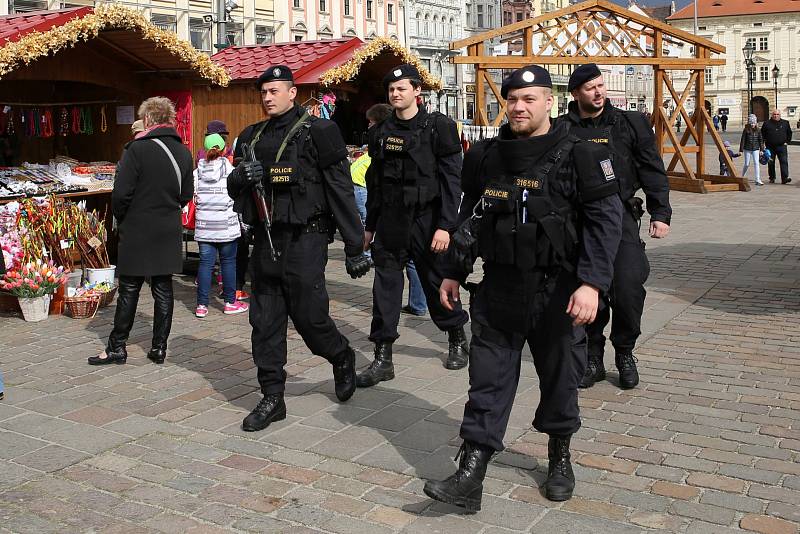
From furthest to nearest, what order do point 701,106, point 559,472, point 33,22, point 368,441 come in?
point 701,106 → point 33,22 → point 368,441 → point 559,472

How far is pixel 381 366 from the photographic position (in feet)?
21.3

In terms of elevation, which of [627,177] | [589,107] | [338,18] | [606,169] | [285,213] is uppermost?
[338,18]

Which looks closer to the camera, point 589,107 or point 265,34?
point 589,107

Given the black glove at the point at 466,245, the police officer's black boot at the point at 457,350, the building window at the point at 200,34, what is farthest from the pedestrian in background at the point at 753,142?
the building window at the point at 200,34

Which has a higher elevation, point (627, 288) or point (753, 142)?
point (753, 142)

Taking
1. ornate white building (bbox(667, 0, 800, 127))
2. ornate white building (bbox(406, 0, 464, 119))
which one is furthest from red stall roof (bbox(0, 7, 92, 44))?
ornate white building (bbox(667, 0, 800, 127))

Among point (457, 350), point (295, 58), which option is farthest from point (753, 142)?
point (457, 350)

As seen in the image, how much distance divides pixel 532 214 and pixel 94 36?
7.03m

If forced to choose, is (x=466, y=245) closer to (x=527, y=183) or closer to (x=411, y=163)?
(x=527, y=183)

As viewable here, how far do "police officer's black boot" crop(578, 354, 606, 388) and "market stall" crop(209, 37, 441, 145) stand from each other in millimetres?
6369

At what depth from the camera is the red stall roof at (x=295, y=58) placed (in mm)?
12695

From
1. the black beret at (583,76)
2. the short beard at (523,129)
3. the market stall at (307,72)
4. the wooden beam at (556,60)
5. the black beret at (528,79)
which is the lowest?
the short beard at (523,129)

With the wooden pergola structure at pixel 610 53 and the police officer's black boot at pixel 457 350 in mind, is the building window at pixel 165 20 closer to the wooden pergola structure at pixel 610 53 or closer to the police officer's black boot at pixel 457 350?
the wooden pergola structure at pixel 610 53

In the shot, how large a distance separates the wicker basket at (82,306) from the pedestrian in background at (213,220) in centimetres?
89
